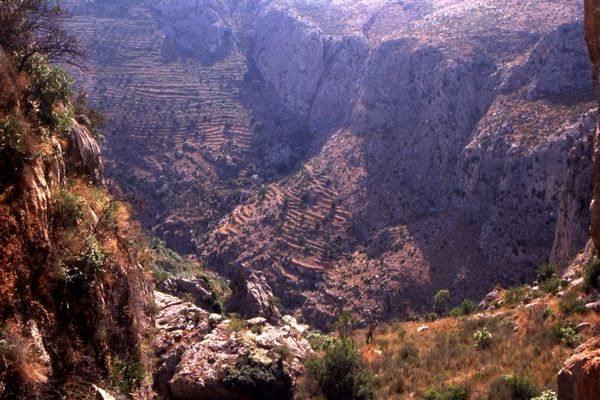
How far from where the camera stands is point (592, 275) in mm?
17156

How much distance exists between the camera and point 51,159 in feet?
30.7

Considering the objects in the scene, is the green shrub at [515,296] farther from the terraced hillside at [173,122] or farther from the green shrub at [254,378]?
the terraced hillside at [173,122]

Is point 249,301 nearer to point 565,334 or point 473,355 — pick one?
point 473,355

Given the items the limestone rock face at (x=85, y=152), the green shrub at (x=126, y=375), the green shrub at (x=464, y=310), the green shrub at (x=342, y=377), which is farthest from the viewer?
the green shrub at (x=464, y=310)

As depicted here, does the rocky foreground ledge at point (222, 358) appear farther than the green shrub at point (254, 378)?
No

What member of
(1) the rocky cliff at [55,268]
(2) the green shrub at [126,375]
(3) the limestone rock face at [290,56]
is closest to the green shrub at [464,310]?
(1) the rocky cliff at [55,268]

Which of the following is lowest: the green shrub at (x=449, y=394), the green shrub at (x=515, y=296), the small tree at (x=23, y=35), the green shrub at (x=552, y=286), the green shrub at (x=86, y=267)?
the green shrub at (x=515, y=296)

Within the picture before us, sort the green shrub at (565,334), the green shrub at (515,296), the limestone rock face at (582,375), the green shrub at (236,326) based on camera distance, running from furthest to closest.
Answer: the green shrub at (515,296)
the green shrub at (236,326)
the green shrub at (565,334)
the limestone rock face at (582,375)

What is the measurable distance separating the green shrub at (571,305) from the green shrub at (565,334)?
2.47ft

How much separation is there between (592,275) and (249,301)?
1603 cm

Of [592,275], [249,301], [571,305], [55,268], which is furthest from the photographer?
[249,301]

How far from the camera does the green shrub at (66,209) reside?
8.85m

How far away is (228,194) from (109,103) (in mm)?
22685

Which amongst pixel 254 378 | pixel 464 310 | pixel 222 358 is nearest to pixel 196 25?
pixel 464 310
